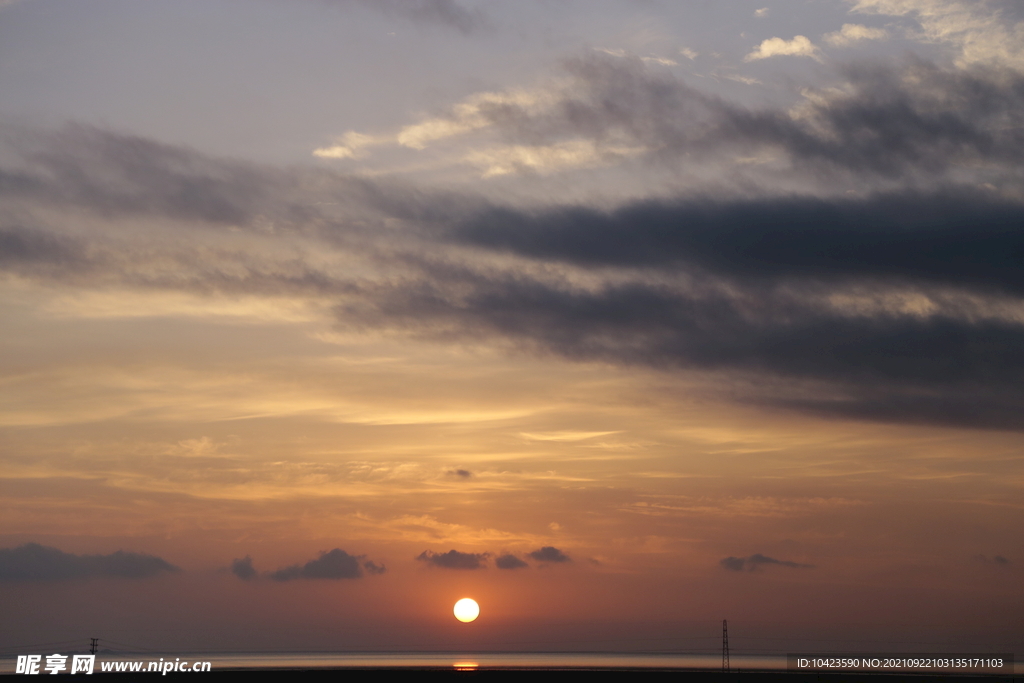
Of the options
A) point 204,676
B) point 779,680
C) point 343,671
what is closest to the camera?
point 204,676

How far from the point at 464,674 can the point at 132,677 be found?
49982 mm

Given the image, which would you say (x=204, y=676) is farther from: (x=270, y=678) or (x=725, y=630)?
(x=725, y=630)

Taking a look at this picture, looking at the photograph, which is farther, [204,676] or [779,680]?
[779,680]

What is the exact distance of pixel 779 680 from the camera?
14112 cm

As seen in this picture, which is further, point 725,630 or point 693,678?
point 725,630

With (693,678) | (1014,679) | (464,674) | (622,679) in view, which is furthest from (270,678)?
(1014,679)

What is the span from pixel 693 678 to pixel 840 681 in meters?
24.1

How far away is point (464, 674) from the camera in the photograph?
5758 inches

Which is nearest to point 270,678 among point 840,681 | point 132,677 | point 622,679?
point 132,677

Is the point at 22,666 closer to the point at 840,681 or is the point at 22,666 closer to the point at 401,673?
the point at 401,673

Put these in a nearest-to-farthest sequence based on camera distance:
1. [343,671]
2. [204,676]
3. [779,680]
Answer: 1. [204,676]
2. [779,680]
3. [343,671]

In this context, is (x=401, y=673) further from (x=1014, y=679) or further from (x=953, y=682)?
(x=1014, y=679)

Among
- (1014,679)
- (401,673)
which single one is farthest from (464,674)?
(1014,679)

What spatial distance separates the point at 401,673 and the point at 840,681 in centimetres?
7110
